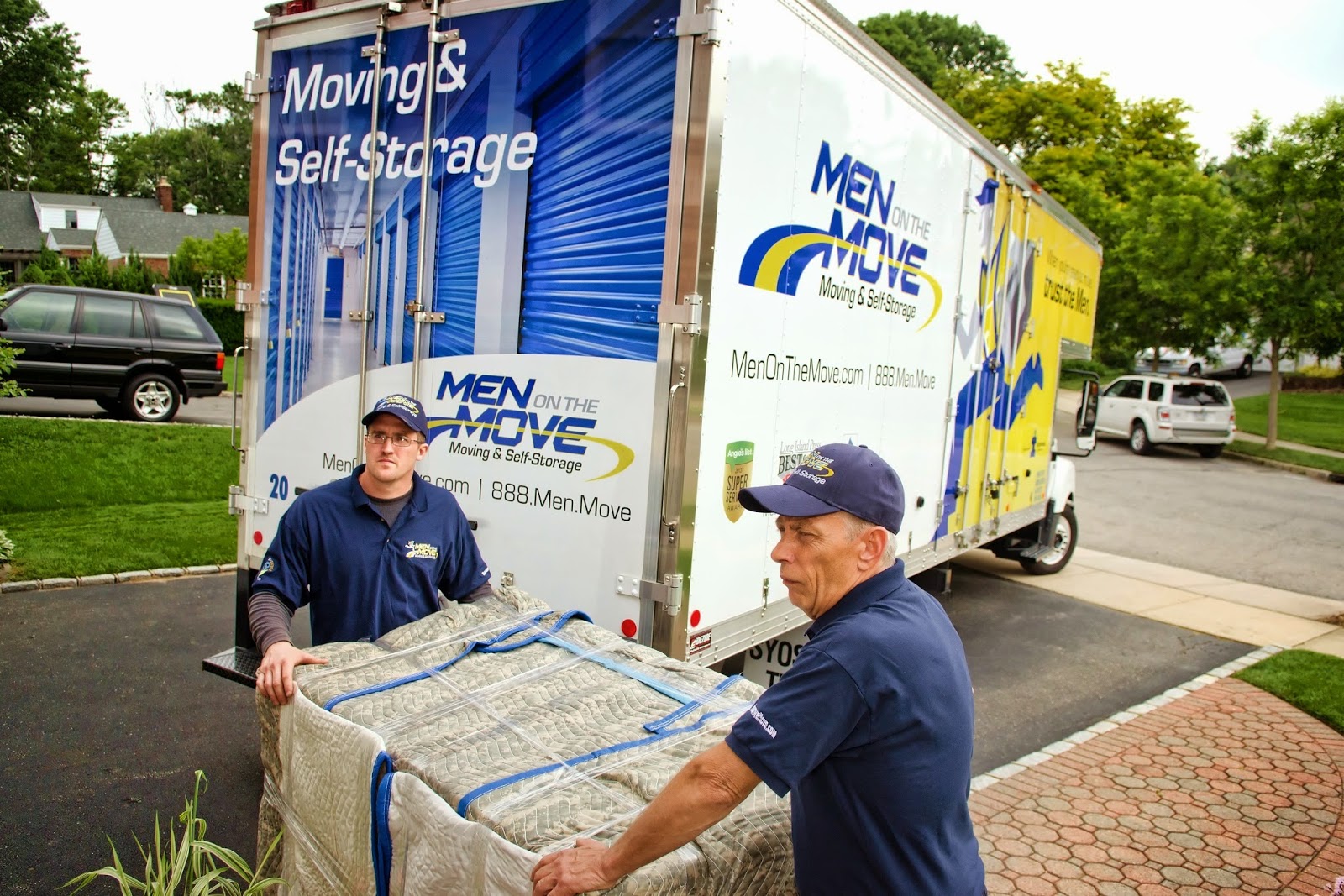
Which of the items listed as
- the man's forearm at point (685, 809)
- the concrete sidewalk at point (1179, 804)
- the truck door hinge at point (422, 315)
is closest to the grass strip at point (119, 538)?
the truck door hinge at point (422, 315)

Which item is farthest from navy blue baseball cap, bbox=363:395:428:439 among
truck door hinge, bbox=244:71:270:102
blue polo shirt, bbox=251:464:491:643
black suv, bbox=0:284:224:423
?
black suv, bbox=0:284:224:423

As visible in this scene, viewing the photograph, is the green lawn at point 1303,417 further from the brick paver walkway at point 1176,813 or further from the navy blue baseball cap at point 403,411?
the navy blue baseball cap at point 403,411

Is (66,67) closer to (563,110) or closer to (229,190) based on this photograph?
(229,190)

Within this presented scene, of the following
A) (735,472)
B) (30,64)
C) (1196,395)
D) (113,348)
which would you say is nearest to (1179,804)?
(735,472)

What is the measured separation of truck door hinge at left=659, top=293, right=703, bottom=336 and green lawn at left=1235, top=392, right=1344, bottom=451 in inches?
982

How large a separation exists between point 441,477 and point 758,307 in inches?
59.2

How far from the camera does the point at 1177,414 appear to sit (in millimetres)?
21484

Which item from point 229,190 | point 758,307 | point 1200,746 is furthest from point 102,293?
point 229,190

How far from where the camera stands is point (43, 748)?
4.97 m

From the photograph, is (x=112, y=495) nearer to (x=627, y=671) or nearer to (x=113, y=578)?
(x=113, y=578)

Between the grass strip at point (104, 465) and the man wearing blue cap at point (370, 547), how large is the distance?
292 inches

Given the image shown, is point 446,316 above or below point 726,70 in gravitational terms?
below

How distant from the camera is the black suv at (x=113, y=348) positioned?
13641 millimetres

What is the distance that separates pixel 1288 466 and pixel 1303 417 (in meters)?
9.17
